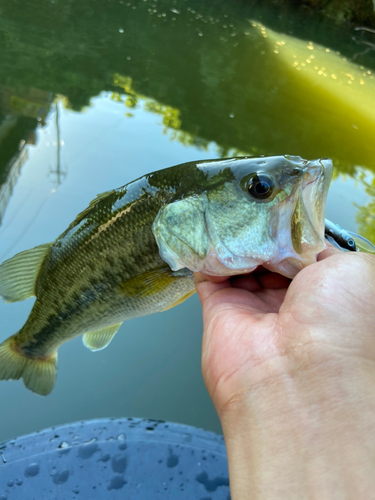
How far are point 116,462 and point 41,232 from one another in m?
1.64

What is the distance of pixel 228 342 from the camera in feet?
3.12

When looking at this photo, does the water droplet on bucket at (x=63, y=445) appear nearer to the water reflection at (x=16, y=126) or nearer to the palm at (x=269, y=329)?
the palm at (x=269, y=329)

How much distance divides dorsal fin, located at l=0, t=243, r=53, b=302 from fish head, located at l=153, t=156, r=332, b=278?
545mm

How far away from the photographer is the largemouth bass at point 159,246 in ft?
3.26

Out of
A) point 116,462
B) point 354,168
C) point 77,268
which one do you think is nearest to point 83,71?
point 354,168

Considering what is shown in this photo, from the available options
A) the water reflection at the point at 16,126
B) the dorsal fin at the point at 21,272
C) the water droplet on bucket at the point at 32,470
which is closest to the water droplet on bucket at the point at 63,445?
the water droplet on bucket at the point at 32,470

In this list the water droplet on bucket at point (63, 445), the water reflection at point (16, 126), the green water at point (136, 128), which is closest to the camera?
the water droplet on bucket at point (63, 445)

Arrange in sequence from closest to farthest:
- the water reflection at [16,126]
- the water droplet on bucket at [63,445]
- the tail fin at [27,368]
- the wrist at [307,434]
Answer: the wrist at [307,434] < the water droplet on bucket at [63,445] < the tail fin at [27,368] < the water reflection at [16,126]

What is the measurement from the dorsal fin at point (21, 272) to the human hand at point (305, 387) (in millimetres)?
774

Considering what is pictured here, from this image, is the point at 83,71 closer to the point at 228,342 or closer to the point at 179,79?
the point at 179,79

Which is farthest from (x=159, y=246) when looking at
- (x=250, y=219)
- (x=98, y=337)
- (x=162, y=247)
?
(x=98, y=337)

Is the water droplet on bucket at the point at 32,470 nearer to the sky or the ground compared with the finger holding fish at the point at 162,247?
nearer to the ground

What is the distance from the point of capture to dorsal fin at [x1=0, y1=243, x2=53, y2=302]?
4.46 ft

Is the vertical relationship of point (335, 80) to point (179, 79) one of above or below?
above
